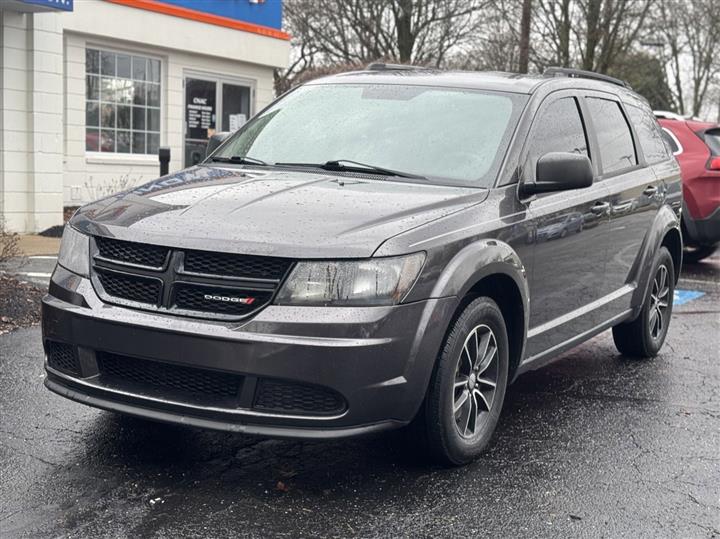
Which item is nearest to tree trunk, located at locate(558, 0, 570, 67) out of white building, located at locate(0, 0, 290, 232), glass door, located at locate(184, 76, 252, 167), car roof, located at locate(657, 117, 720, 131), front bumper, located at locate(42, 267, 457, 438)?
white building, located at locate(0, 0, 290, 232)

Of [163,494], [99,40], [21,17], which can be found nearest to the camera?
[163,494]

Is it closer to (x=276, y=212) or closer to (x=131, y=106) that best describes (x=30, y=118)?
(x=131, y=106)

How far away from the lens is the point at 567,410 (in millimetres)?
5445

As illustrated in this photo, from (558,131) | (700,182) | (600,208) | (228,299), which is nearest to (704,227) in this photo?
(700,182)

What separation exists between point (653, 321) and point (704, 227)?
5038mm

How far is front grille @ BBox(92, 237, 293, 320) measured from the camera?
3.73m

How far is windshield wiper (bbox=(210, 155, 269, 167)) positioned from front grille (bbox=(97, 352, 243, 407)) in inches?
59.7

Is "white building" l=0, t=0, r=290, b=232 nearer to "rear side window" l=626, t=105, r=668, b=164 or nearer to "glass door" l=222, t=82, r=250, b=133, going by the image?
"glass door" l=222, t=82, r=250, b=133

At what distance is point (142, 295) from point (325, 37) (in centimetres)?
2895

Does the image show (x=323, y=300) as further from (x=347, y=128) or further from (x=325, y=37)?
(x=325, y=37)

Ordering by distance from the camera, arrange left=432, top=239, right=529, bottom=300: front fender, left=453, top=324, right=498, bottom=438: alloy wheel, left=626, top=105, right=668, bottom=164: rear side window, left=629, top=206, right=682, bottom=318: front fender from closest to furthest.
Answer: left=432, top=239, right=529, bottom=300: front fender < left=453, top=324, right=498, bottom=438: alloy wheel < left=629, top=206, right=682, bottom=318: front fender < left=626, top=105, right=668, bottom=164: rear side window

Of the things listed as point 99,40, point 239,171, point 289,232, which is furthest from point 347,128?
point 99,40

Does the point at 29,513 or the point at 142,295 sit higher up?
the point at 142,295

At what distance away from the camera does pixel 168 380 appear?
3.87 m
